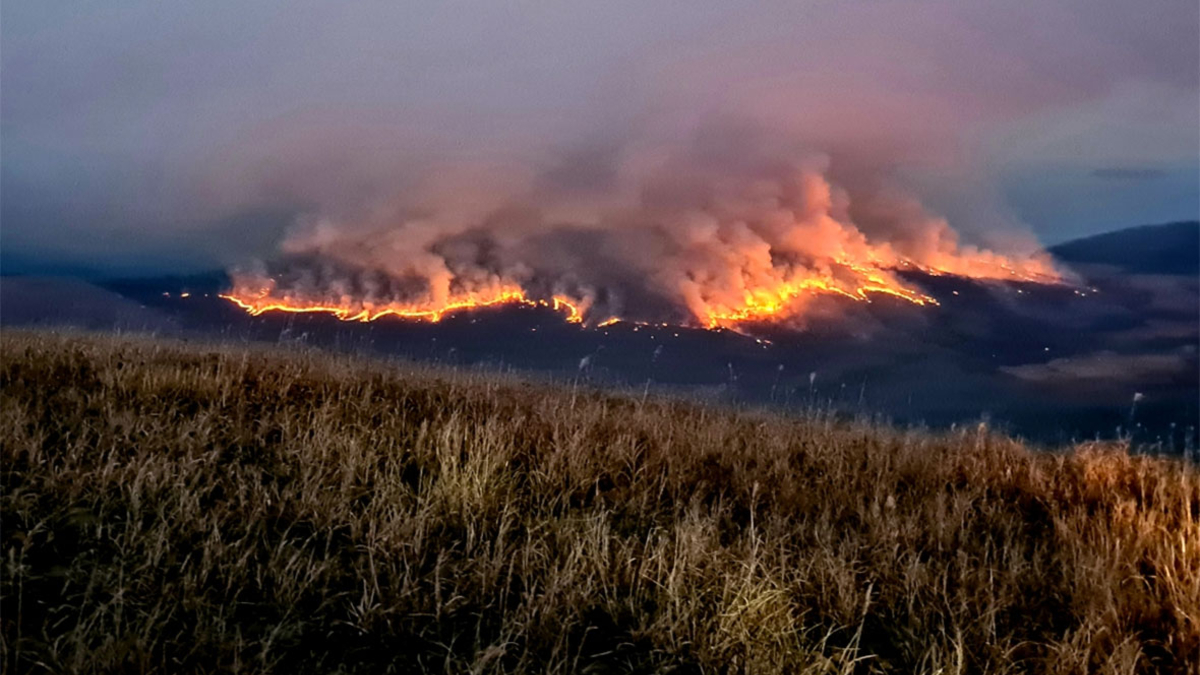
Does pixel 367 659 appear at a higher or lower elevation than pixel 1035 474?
lower

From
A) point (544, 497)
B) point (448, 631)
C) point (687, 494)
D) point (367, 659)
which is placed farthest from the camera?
point (687, 494)

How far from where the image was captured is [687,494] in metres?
6.73

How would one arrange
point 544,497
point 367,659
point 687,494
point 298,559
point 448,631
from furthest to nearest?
point 687,494 < point 544,497 < point 298,559 < point 448,631 < point 367,659

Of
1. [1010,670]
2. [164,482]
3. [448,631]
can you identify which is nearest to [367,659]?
[448,631]

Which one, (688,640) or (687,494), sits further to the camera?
(687,494)

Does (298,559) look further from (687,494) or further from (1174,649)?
(1174,649)

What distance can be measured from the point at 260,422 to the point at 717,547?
3738 millimetres

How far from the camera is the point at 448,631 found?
4312 millimetres

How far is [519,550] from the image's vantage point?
16.6ft

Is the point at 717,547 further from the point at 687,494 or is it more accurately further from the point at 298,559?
the point at 298,559

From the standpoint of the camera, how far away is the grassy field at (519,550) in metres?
4.14

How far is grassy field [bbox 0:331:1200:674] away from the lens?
4.14 metres

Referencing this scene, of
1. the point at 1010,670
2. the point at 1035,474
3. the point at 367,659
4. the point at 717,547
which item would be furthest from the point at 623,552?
the point at 1035,474

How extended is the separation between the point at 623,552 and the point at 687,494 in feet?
5.77
